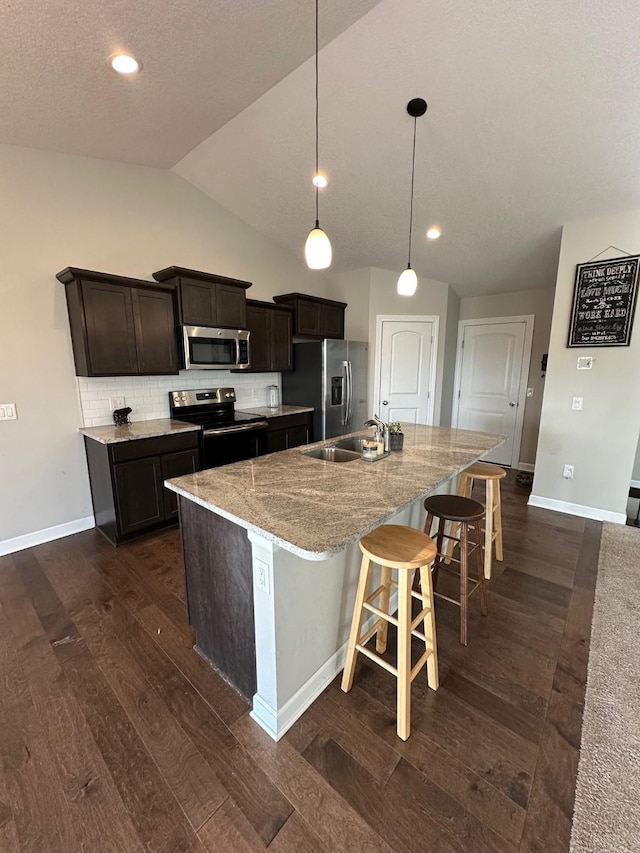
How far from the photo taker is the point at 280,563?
4.49 ft

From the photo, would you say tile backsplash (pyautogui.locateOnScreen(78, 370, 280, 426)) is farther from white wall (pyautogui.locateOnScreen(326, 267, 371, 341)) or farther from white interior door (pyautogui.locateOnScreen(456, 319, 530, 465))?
white interior door (pyautogui.locateOnScreen(456, 319, 530, 465))

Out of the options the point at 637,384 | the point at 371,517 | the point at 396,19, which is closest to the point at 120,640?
the point at 371,517

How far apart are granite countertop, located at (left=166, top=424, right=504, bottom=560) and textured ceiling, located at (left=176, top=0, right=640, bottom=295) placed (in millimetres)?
2259

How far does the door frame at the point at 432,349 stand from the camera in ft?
15.8

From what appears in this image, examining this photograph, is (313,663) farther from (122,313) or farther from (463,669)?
(122,313)

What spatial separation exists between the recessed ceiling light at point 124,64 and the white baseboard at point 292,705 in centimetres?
333

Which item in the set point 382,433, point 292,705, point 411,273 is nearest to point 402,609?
point 292,705

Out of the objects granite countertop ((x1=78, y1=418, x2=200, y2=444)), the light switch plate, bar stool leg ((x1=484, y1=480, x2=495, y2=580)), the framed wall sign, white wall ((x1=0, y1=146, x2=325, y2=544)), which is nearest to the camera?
bar stool leg ((x1=484, y1=480, x2=495, y2=580))

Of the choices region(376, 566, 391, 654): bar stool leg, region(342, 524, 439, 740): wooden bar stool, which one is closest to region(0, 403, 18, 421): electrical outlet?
region(342, 524, 439, 740): wooden bar stool

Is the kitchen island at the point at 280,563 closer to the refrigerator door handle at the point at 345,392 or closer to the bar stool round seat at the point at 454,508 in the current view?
the bar stool round seat at the point at 454,508

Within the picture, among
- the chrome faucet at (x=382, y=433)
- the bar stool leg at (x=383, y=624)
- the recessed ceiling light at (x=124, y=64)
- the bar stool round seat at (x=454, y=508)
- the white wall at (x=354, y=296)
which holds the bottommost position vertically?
the bar stool leg at (x=383, y=624)

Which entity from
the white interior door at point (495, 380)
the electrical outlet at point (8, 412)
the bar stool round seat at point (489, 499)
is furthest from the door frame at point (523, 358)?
→ the electrical outlet at point (8, 412)

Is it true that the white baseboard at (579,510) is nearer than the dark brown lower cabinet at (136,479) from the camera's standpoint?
No

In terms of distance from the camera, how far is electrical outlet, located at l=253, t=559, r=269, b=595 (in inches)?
53.8
